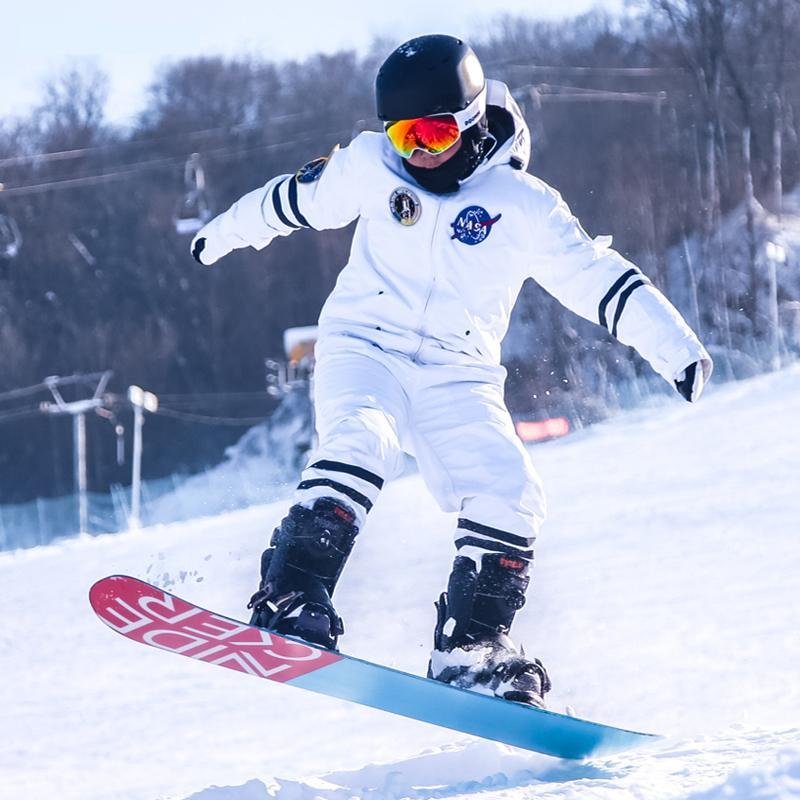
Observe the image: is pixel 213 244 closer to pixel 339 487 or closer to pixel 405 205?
pixel 405 205

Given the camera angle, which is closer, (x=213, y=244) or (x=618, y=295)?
(x=618, y=295)

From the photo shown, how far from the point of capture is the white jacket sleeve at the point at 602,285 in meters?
3.50

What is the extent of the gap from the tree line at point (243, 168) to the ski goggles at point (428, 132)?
19.6 meters

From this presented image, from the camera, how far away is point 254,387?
1641 inches

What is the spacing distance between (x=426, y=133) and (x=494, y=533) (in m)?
1.10

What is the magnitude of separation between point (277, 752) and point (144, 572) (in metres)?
3.60

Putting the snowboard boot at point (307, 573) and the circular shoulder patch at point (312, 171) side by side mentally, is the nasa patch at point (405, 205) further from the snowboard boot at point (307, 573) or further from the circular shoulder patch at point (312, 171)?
the snowboard boot at point (307, 573)

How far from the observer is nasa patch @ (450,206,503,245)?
356 cm

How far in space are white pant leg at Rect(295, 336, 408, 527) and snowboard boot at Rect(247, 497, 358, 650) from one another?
0.05m

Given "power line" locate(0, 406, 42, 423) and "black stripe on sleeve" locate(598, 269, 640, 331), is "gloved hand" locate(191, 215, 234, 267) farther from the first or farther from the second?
"power line" locate(0, 406, 42, 423)

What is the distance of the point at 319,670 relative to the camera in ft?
10.2

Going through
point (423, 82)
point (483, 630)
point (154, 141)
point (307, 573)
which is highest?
point (423, 82)

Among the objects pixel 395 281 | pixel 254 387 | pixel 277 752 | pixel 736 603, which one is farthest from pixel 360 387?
pixel 254 387

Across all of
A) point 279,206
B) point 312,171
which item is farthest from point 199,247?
point 312,171
